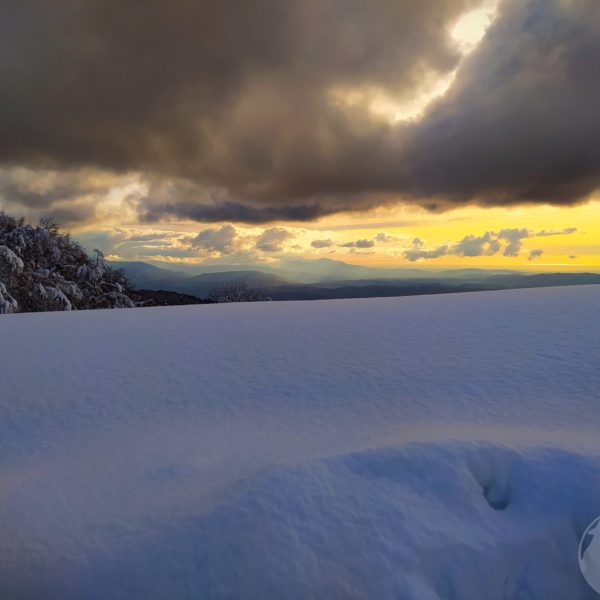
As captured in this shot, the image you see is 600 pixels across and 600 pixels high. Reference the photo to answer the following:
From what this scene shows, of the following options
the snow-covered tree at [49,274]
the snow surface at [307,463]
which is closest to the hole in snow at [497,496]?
the snow surface at [307,463]

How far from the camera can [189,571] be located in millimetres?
2367

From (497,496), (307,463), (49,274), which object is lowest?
(497,496)

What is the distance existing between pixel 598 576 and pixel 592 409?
1.73 meters

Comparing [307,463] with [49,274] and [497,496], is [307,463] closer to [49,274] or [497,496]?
[497,496]

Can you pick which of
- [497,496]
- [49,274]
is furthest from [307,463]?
[49,274]

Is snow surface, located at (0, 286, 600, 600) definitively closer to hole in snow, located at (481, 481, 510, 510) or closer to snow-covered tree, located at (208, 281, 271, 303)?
hole in snow, located at (481, 481, 510, 510)

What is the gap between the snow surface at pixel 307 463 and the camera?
2412mm

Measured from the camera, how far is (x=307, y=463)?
3.03m

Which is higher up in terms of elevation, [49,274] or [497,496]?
[49,274]

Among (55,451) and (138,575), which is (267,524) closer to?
(138,575)

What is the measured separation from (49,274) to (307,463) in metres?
19.1

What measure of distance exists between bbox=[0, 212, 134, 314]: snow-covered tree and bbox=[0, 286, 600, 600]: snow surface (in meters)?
12.8

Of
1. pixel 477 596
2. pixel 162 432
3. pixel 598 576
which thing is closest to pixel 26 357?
pixel 162 432

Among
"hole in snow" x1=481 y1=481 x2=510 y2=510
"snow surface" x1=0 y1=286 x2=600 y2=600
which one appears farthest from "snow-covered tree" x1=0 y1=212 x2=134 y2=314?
"hole in snow" x1=481 y1=481 x2=510 y2=510
